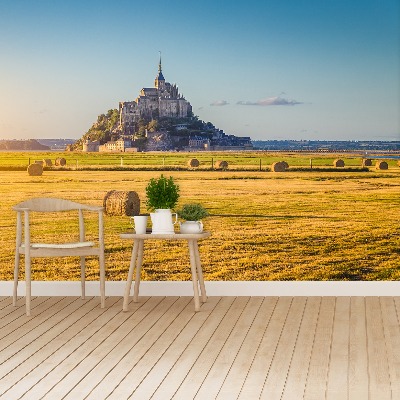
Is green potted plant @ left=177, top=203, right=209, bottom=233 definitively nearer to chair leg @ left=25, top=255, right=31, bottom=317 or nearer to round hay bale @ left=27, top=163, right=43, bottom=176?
chair leg @ left=25, top=255, right=31, bottom=317

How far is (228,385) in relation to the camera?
3.53 metres

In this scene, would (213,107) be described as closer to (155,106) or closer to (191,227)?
(155,106)

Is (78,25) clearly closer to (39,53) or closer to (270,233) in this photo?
(39,53)

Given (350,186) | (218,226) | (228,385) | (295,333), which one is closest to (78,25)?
(218,226)

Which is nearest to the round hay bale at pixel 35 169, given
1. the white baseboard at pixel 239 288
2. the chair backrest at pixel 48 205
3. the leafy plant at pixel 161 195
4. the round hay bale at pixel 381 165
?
the white baseboard at pixel 239 288

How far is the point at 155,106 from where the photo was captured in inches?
265

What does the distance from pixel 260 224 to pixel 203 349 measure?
2.44 metres

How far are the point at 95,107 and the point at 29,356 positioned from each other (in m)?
3.08

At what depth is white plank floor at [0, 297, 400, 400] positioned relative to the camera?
3475mm

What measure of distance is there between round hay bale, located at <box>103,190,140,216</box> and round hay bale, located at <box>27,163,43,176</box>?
22.4 inches

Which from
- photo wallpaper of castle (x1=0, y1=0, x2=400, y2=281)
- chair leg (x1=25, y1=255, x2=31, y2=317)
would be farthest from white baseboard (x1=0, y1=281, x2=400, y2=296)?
chair leg (x1=25, y1=255, x2=31, y2=317)

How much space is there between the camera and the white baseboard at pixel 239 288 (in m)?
6.02

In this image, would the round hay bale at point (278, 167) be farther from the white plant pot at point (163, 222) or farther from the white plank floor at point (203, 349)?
the white plant pot at point (163, 222)

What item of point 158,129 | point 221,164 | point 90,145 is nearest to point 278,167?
point 221,164
